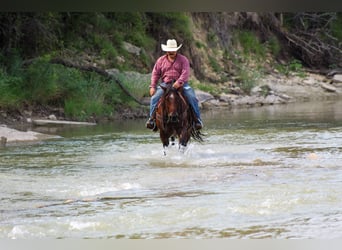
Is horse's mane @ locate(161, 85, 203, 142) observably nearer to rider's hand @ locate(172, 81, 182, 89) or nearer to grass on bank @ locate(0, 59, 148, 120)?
rider's hand @ locate(172, 81, 182, 89)

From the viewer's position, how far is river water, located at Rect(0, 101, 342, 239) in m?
6.17

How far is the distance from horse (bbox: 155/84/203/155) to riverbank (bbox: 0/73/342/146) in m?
2.91

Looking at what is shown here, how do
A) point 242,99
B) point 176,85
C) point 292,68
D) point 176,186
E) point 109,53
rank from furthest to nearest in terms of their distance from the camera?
point 292,68 < point 242,99 < point 109,53 < point 176,85 < point 176,186

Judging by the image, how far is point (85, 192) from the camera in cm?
818

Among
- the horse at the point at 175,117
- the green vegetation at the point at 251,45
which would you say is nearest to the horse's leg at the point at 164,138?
the horse at the point at 175,117

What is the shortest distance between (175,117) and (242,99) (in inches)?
484

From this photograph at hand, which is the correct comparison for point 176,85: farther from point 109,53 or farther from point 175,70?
point 109,53

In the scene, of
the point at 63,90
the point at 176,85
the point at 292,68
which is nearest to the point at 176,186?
the point at 176,85

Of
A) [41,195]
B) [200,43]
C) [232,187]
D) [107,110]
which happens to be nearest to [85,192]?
[41,195]

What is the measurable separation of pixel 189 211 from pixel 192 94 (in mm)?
4591

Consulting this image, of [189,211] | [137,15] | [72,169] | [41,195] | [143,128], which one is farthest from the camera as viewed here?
[137,15]

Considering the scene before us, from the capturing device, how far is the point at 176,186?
27.5 ft

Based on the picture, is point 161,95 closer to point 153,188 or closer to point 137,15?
point 153,188

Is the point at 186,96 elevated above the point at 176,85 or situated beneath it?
situated beneath
